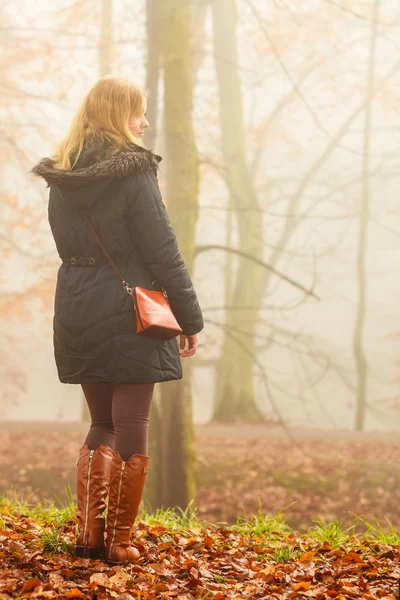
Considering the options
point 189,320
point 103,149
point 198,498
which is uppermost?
point 103,149

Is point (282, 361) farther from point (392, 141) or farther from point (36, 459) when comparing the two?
point (36, 459)

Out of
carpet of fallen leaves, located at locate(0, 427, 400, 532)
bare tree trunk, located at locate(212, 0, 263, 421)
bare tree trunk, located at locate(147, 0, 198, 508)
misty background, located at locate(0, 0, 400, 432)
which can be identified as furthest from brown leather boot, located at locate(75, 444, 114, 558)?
bare tree trunk, located at locate(212, 0, 263, 421)

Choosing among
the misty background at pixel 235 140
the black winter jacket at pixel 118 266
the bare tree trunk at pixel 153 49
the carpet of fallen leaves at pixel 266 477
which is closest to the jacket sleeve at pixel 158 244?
the black winter jacket at pixel 118 266

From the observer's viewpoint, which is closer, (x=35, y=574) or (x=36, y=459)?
(x=35, y=574)

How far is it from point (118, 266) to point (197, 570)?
1.43 metres

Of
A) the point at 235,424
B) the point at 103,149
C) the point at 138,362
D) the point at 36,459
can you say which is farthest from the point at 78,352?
the point at 235,424

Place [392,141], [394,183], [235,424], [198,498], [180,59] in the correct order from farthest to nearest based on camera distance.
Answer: [392,141] → [394,183] → [235,424] → [198,498] → [180,59]

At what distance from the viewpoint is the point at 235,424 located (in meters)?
12.1

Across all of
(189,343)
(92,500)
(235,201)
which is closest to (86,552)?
(92,500)

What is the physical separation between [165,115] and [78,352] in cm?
405

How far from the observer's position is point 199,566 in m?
3.24

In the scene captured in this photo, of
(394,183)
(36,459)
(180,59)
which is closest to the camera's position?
(180,59)

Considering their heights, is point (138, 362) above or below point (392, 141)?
below

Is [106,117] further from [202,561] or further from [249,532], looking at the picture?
[249,532]
